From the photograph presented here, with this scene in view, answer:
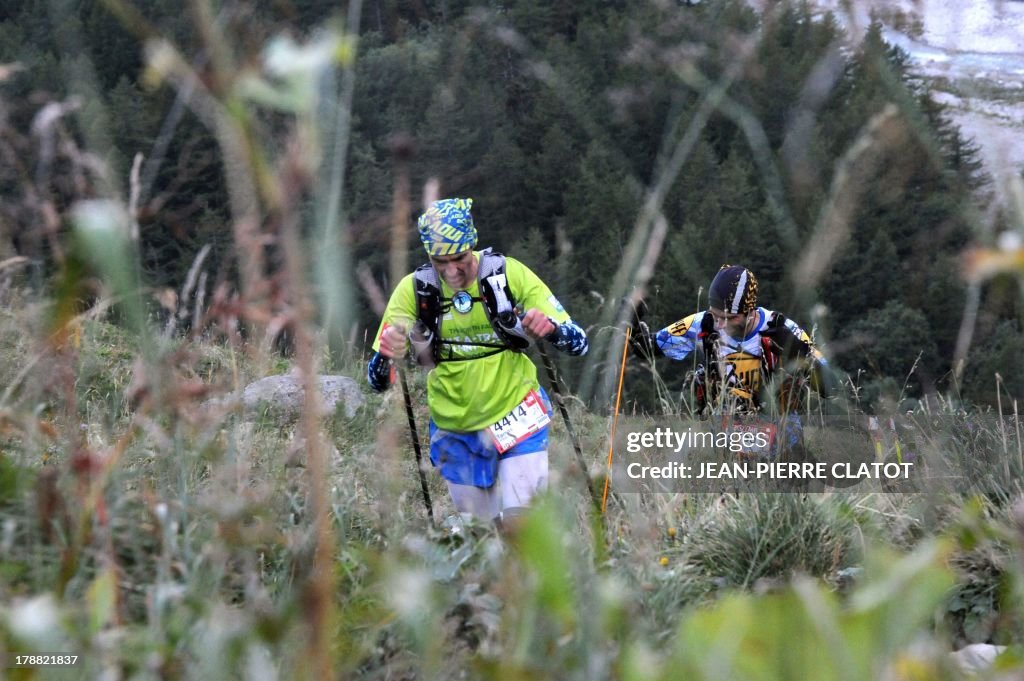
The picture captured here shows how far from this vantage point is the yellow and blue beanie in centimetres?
536

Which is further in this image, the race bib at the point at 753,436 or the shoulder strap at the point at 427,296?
the shoulder strap at the point at 427,296

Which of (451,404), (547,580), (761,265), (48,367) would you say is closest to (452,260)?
(451,404)

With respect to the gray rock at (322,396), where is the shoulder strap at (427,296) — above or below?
above

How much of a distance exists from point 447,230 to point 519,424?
1.04 meters

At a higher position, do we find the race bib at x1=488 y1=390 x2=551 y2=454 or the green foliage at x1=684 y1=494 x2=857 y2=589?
the race bib at x1=488 y1=390 x2=551 y2=454

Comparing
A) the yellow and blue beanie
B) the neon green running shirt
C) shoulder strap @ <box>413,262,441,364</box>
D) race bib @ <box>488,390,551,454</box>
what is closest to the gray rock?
the neon green running shirt

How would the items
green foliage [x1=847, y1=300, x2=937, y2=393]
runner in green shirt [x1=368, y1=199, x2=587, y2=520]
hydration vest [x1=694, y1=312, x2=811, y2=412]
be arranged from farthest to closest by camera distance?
green foliage [x1=847, y1=300, x2=937, y2=393] < hydration vest [x1=694, y1=312, x2=811, y2=412] < runner in green shirt [x1=368, y1=199, x2=587, y2=520]

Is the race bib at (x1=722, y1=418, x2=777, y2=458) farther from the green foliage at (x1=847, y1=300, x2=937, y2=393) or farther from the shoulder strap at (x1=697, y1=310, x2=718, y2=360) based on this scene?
the green foliage at (x1=847, y1=300, x2=937, y2=393)

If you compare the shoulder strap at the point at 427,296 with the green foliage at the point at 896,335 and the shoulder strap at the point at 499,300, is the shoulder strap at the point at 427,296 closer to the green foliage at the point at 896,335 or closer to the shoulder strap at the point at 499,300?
the shoulder strap at the point at 499,300

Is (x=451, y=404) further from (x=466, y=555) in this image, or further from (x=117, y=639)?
(x=117, y=639)

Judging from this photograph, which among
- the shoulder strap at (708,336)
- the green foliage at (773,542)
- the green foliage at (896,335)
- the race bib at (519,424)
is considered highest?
the shoulder strap at (708,336)

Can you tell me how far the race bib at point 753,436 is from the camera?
482cm

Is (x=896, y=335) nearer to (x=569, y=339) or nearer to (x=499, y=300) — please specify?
(x=569, y=339)

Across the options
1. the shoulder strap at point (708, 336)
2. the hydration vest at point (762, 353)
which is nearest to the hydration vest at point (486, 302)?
the hydration vest at point (762, 353)
